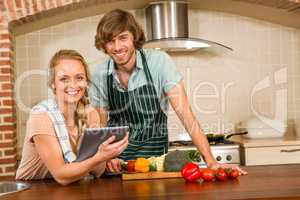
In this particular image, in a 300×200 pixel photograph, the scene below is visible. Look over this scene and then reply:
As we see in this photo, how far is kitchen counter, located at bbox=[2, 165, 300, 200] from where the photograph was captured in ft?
6.82

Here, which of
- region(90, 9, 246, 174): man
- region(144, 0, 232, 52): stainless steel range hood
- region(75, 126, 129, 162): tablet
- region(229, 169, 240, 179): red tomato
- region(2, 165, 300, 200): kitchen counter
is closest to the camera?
region(2, 165, 300, 200): kitchen counter

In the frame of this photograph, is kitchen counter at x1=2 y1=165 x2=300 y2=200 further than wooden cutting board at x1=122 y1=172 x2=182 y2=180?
No

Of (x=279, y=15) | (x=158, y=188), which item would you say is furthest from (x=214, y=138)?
(x=158, y=188)

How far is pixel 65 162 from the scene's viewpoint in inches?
95.0

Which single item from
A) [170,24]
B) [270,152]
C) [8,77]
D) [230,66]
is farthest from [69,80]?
[230,66]

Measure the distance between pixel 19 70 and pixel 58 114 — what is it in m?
2.70

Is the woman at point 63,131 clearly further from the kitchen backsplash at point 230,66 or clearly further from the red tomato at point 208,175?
the kitchen backsplash at point 230,66

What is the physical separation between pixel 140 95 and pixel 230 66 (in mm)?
2314

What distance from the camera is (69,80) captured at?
2.50 metres

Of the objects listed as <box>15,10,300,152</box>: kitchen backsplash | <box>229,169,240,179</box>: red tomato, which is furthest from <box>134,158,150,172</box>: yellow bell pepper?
<box>15,10,300,152</box>: kitchen backsplash

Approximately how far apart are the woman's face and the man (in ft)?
1.40

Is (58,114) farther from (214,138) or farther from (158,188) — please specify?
(214,138)

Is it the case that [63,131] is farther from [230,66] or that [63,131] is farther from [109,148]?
[230,66]

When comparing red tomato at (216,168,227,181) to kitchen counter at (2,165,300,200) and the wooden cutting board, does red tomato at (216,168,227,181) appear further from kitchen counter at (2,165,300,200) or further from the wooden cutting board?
the wooden cutting board
